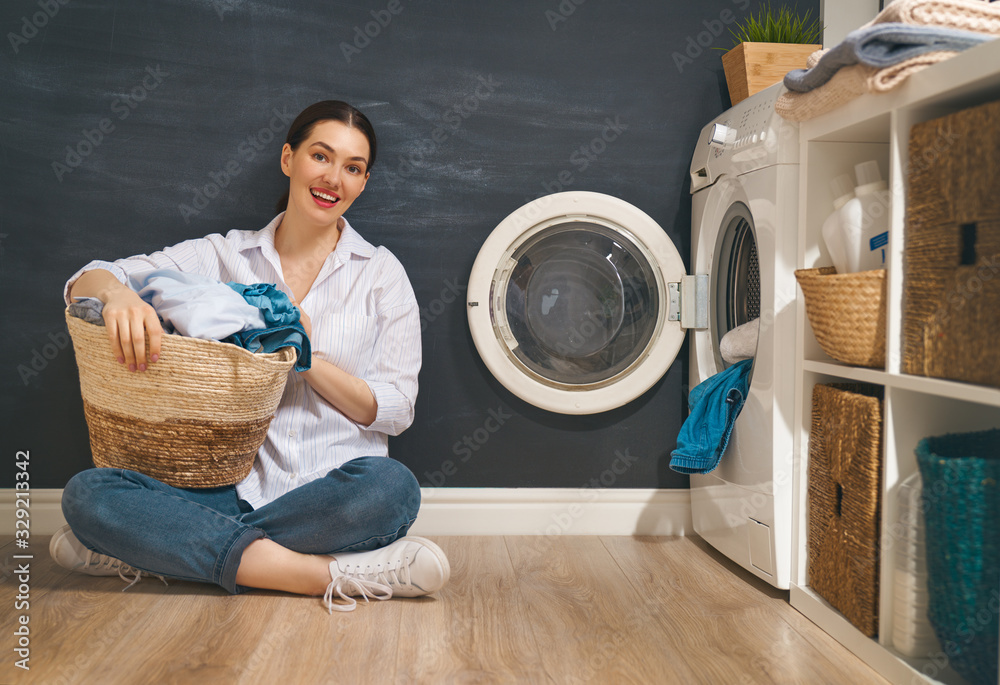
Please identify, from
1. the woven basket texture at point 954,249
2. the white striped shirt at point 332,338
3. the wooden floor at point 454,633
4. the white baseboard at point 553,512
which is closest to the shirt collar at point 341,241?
the white striped shirt at point 332,338

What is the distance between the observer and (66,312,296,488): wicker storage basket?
129 centimetres

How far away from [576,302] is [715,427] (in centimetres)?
47

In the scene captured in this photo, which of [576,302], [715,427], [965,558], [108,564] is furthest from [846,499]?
[108,564]

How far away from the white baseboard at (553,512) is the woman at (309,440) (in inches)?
12.3

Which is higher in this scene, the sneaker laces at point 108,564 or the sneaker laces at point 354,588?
the sneaker laces at point 108,564

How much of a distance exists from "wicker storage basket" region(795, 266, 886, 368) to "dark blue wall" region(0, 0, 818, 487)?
713mm

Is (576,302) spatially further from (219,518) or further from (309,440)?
(219,518)

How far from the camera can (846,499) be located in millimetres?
1234

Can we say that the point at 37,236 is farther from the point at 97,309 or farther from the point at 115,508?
the point at 115,508

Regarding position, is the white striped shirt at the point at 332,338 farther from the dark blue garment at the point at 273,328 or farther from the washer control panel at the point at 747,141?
the washer control panel at the point at 747,141

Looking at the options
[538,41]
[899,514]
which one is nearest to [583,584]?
[899,514]

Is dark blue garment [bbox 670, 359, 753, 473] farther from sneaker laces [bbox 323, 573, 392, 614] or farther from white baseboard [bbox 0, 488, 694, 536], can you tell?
sneaker laces [bbox 323, 573, 392, 614]

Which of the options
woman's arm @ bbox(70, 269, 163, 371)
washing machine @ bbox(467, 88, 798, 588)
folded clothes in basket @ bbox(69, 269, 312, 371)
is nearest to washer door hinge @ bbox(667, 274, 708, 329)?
washing machine @ bbox(467, 88, 798, 588)

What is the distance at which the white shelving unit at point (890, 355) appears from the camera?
1020 millimetres
